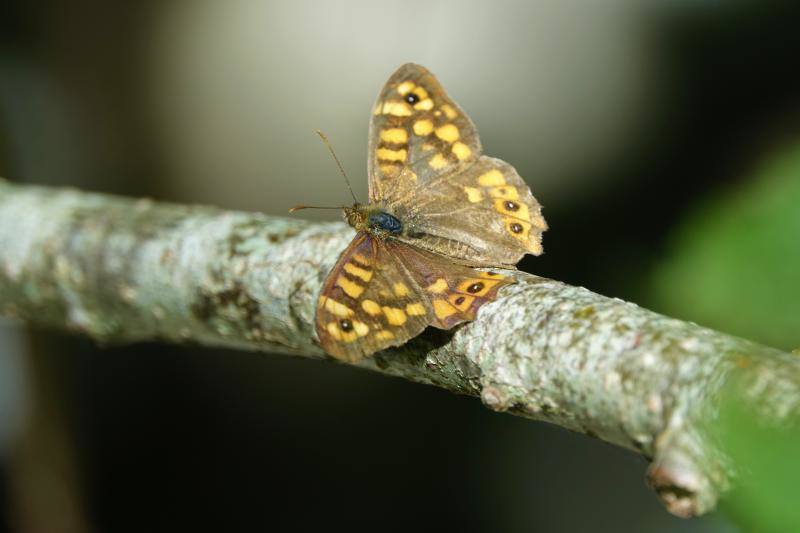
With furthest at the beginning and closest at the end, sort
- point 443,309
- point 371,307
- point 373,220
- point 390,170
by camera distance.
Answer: point 390,170 → point 373,220 → point 371,307 → point 443,309

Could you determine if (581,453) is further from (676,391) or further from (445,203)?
(676,391)

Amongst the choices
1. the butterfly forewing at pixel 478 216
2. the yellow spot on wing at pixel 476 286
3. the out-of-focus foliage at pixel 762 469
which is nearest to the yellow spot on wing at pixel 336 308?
the yellow spot on wing at pixel 476 286

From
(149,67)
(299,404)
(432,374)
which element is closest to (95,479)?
(299,404)

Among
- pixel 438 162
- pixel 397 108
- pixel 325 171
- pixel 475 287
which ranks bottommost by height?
pixel 325 171

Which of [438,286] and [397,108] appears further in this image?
[397,108]

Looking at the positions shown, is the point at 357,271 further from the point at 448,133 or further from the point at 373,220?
the point at 448,133

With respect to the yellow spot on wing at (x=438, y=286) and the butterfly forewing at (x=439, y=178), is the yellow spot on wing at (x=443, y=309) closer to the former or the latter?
the yellow spot on wing at (x=438, y=286)

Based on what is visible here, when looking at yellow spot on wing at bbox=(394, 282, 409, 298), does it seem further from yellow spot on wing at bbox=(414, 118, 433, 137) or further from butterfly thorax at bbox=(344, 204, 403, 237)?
yellow spot on wing at bbox=(414, 118, 433, 137)

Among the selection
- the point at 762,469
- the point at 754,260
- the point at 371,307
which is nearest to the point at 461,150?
the point at 371,307
